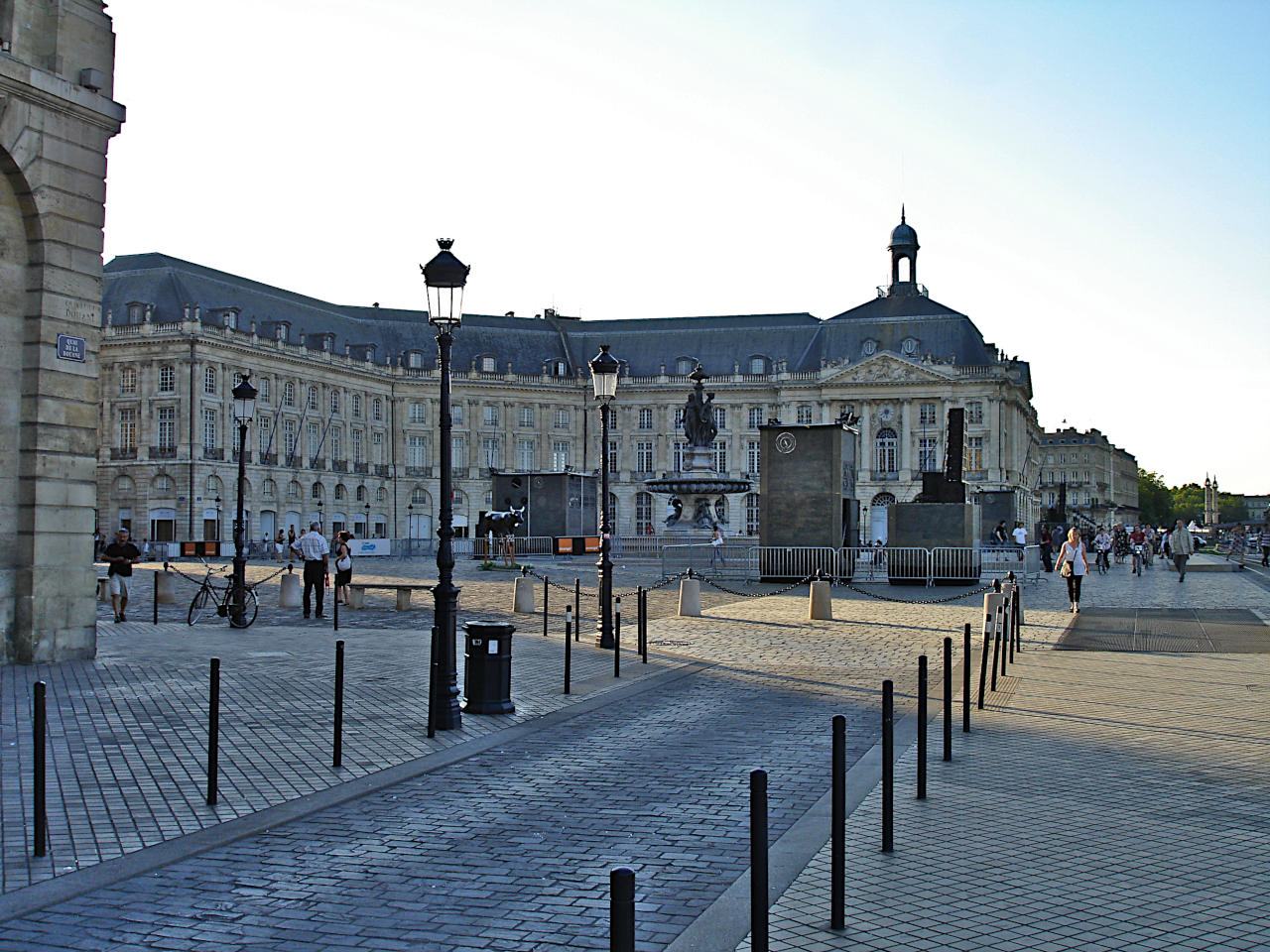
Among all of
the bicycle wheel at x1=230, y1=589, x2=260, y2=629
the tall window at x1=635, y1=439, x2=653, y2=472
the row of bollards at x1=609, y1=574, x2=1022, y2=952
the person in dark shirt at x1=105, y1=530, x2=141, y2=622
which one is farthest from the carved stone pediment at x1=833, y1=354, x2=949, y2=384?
the row of bollards at x1=609, y1=574, x2=1022, y2=952

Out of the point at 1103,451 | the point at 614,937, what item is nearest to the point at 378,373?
the point at 614,937

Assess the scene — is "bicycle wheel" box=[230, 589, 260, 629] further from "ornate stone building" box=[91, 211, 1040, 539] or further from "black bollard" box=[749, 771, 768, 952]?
"ornate stone building" box=[91, 211, 1040, 539]

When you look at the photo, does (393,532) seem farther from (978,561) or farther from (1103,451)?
(1103,451)

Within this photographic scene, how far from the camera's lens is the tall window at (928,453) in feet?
325

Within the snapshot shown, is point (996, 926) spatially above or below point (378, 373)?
below

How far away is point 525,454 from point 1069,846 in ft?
312

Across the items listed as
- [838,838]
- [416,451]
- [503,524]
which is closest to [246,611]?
[838,838]

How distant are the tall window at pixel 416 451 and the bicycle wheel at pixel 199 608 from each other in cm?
7034

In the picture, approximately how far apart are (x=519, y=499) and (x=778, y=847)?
5144 cm

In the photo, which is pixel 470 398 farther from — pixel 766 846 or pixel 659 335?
pixel 766 846

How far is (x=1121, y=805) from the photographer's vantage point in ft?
26.9

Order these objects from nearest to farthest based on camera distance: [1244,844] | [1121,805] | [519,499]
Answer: [1244,844] → [1121,805] → [519,499]

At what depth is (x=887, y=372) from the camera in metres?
99.9

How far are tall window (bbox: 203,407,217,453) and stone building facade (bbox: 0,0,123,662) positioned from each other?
64398 millimetres
